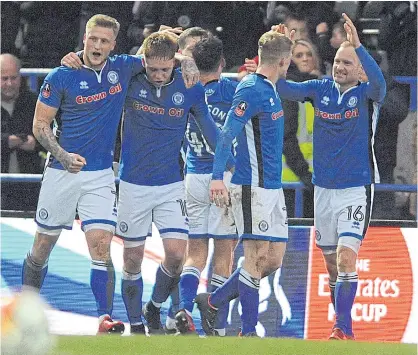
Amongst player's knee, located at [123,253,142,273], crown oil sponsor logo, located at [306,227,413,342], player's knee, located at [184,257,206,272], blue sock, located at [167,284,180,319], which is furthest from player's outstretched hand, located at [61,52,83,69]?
crown oil sponsor logo, located at [306,227,413,342]

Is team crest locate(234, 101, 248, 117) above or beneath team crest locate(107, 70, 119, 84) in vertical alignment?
beneath

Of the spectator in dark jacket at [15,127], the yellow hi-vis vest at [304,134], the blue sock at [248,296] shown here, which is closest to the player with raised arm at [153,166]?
the blue sock at [248,296]

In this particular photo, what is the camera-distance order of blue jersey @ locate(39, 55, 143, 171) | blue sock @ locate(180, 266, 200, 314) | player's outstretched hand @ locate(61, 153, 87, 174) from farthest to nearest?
blue sock @ locate(180, 266, 200, 314) < blue jersey @ locate(39, 55, 143, 171) < player's outstretched hand @ locate(61, 153, 87, 174)

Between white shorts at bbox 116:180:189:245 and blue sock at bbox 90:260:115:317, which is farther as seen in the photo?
white shorts at bbox 116:180:189:245

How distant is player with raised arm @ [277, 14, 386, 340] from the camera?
10773 millimetres

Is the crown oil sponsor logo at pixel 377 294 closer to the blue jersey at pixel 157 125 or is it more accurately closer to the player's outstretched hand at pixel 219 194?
the blue jersey at pixel 157 125

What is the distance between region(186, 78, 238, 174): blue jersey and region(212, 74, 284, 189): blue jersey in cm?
95

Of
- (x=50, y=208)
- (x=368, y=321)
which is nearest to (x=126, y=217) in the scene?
(x=50, y=208)

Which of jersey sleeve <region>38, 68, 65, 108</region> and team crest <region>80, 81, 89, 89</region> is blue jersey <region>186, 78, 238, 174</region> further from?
jersey sleeve <region>38, 68, 65, 108</region>

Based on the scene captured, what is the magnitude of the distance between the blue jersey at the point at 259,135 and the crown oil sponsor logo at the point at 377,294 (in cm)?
204

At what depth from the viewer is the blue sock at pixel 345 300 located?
1064 cm

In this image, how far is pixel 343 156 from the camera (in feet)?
35.9

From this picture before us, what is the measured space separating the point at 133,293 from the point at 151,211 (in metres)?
0.71

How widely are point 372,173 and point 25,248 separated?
11.9ft
